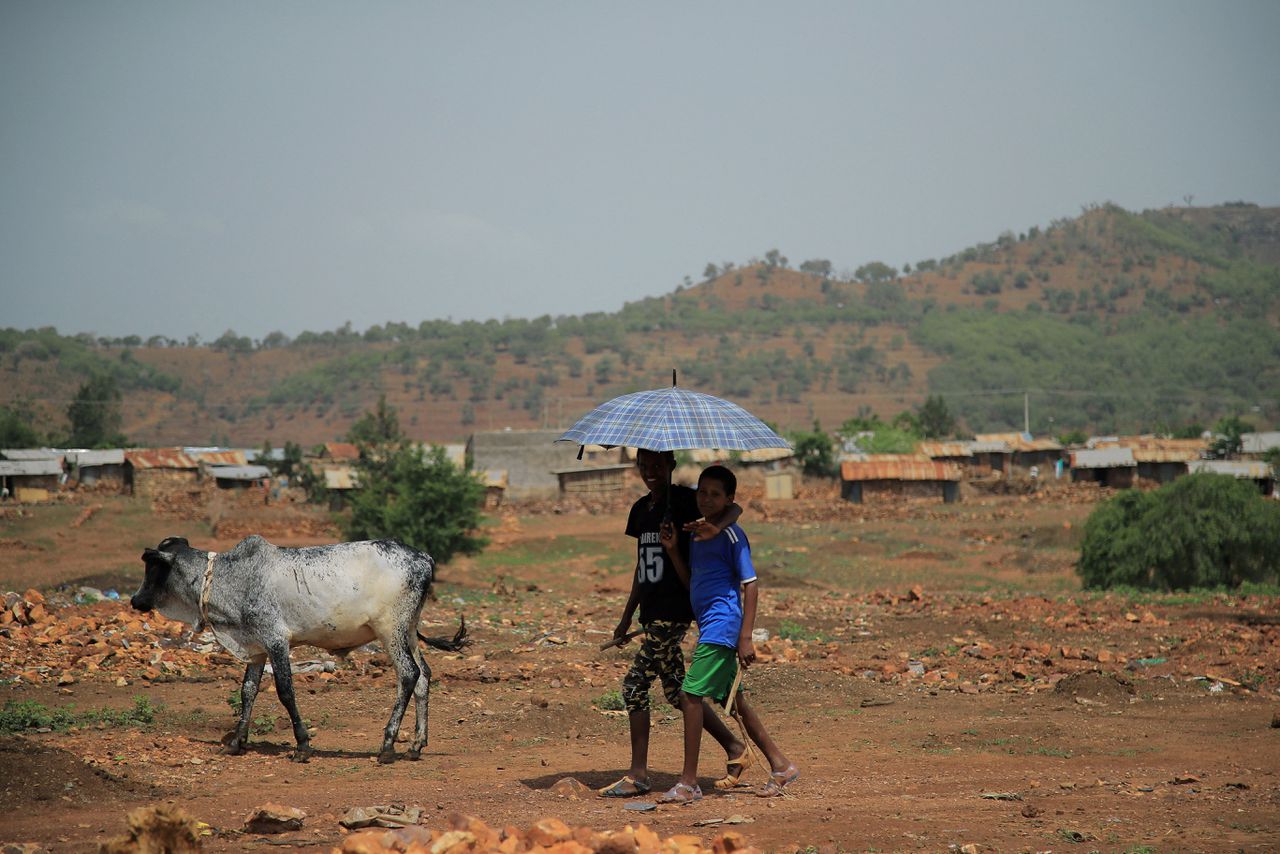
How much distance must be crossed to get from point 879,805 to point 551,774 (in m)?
2.40

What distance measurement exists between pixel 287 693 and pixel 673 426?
3.98 metres

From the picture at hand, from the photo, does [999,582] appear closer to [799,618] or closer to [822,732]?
[799,618]

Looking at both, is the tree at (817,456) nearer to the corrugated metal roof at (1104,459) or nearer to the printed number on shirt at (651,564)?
the corrugated metal roof at (1104,459)

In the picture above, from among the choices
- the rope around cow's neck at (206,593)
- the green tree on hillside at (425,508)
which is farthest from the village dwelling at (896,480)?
the rope around cow's neck at (206,593)

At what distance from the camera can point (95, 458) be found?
5325 cm

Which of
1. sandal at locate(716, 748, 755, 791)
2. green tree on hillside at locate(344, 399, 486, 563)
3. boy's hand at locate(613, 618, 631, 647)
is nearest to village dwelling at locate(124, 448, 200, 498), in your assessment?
green tree on hillside at locate(344, 399, 486, 563)

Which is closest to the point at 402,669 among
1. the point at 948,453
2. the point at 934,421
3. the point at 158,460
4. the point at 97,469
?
the point at 158,460

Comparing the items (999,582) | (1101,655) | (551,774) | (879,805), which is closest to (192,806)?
(551,774)

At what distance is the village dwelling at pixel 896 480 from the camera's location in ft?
167

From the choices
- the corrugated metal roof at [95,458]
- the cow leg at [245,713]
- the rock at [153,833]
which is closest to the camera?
the rock at [153,833]

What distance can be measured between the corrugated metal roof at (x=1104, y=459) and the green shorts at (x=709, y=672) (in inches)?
1994

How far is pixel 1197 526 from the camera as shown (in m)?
24.3

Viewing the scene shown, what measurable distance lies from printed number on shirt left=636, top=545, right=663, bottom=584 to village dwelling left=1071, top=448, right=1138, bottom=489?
49.5m

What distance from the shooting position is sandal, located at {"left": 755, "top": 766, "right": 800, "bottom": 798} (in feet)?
24.7
